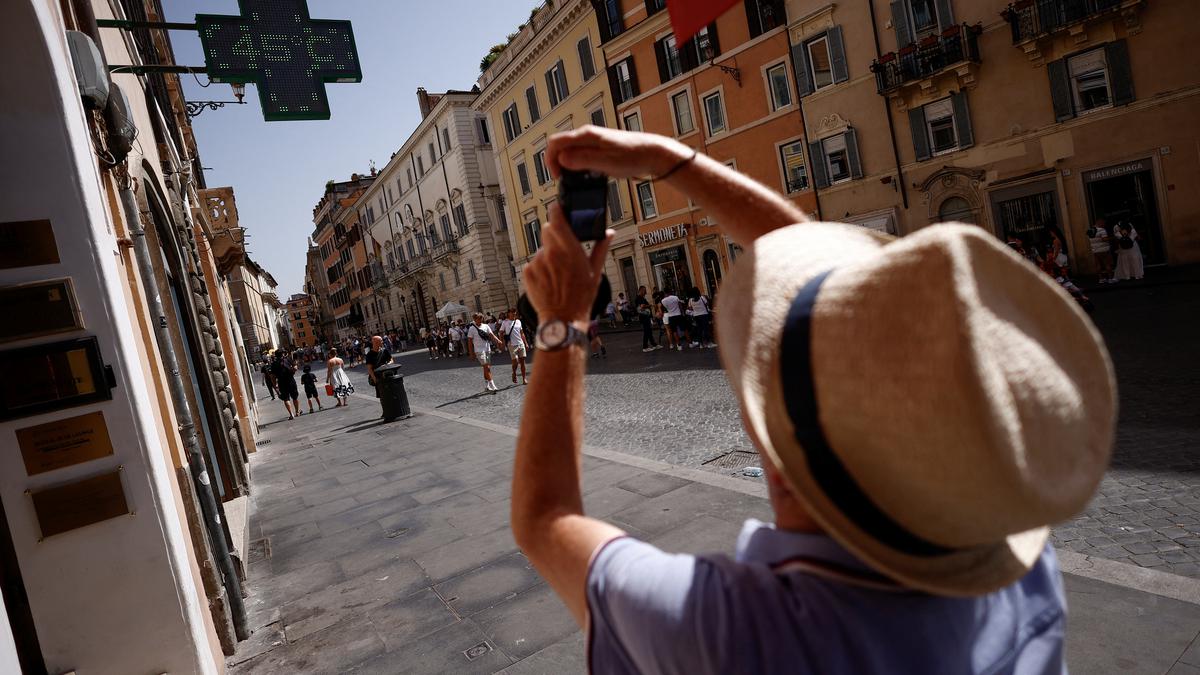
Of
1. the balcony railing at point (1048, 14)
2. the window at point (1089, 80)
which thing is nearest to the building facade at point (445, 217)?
the balcony railing at point (1048, 14)

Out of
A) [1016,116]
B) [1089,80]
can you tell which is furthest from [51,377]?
A: [1089,80]

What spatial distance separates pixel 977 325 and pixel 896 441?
5.4 inches

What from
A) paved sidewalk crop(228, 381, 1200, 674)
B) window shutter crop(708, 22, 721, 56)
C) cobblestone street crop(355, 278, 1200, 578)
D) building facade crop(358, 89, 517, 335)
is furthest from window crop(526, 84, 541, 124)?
paved sidewalk crop(228, 381, 1200, 674)

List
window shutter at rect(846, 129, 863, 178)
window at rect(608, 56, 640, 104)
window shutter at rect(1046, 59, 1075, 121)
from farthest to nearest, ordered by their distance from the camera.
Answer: window at rect(608, 56, 640, 104)
window shutter at rect(846, 129, 863, 178)
window shutter at rect(1046, 59, 1075, 121)

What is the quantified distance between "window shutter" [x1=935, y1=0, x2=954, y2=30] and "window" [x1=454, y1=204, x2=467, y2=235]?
28015 millimetres

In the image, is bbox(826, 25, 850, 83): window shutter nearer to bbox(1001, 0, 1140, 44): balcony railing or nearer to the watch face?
bbox(1001, 0, 1140, 44): balcony railing

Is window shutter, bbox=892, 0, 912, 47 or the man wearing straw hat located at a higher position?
window shutter, bbox=892, 0, 912, 47

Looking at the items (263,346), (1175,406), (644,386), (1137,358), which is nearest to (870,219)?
(644,386)

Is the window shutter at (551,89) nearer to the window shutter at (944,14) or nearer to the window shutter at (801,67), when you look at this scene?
the window shutter at (801,67)

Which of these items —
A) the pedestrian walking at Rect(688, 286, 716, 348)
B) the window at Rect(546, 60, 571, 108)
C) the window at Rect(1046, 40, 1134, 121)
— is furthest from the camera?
the window at Rect(546, 60, 571, 108)

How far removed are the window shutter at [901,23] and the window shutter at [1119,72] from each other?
4773mm

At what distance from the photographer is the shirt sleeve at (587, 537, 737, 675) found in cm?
84

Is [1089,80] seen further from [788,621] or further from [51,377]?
[51,377]

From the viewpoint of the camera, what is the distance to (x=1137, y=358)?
301 inches
